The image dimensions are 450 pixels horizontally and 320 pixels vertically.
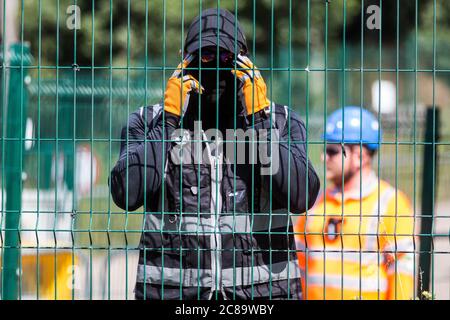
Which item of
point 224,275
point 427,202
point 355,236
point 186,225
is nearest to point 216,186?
point 186,225

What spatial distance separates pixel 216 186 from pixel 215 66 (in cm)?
63

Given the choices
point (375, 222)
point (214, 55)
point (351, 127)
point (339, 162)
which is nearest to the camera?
point (214, 55)

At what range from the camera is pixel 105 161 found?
995cm

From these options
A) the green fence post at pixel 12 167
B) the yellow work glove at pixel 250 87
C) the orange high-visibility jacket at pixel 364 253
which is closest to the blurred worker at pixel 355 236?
the orange high-visibility jacket at pixel 364 253

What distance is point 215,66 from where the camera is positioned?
498cm

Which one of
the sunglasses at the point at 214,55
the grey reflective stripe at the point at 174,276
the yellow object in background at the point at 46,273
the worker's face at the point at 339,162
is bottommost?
the yellow object in background at the point at 46,273

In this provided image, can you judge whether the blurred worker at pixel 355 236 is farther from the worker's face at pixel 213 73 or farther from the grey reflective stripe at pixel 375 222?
the worker's face at pixel 213 73

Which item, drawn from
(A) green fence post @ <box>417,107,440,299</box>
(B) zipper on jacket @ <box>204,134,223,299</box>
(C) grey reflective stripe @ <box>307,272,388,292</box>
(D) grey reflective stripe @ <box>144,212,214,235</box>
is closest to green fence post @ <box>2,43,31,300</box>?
(D) grey reflective stripe @ <box>144,212,214,235</box>

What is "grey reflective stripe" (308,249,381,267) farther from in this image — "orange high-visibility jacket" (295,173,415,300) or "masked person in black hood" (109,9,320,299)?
"masked person in black hood" (109,9,320,299)

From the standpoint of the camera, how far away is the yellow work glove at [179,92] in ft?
16.0

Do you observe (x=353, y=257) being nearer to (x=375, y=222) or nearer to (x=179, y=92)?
(x=375, y=222)
